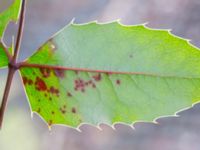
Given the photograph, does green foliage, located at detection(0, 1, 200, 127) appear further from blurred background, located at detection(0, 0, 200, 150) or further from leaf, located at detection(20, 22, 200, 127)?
blurred background, located at detection(0, 0, 200, 150)

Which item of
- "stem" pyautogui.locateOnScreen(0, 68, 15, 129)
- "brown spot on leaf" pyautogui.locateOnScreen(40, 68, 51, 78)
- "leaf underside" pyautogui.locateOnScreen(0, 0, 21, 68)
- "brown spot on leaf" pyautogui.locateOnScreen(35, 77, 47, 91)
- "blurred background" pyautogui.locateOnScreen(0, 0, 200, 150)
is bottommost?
"blurred background" pyautogui.locateOnScreen(0, 0, 200, 150)

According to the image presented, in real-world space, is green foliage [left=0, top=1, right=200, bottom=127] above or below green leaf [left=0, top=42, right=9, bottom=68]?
below

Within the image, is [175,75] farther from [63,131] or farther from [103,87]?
[63,131]

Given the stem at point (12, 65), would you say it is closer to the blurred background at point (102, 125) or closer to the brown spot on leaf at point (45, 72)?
the brown spot on leaf at point (45, 72)

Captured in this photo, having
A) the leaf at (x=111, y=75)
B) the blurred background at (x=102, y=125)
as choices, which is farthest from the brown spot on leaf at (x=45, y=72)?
the blurred background at (x=102, y=125)

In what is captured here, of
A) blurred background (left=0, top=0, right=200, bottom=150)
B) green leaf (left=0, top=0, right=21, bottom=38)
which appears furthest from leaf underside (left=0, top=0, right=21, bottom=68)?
blurred background (left=0, top=0, right=200, bottom=150)

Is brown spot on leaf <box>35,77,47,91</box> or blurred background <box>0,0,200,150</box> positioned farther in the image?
blurred background <box>0,0,200,150</box>
